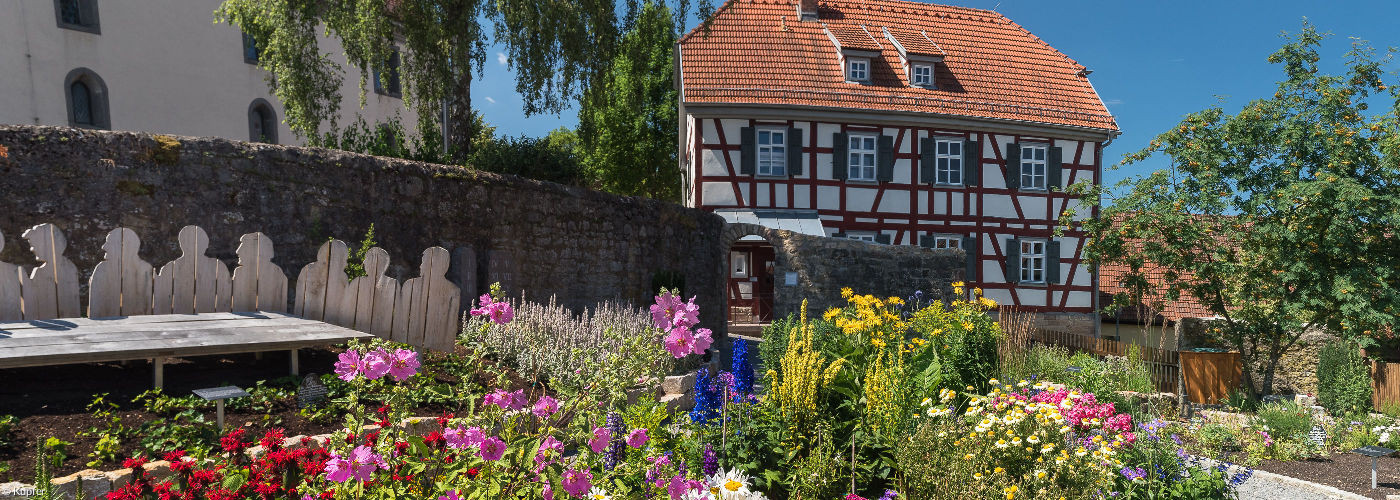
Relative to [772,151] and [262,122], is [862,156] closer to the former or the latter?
[772,151]

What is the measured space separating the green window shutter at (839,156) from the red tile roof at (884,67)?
0.67m

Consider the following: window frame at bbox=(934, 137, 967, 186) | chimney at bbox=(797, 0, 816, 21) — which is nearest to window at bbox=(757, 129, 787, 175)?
window frame at bbox=(934, 137, 967, 186)

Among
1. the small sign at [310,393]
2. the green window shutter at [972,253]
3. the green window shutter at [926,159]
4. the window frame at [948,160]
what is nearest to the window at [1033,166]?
the window frame at [948,160]

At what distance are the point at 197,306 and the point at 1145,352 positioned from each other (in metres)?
12.0

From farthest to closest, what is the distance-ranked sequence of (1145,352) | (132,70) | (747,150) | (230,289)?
(747,150) < (132,70) < (1145,352) < (230,289)

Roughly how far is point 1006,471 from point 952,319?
4446 mm

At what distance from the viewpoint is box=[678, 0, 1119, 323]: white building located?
15727 mm

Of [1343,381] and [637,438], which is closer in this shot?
[637,438]

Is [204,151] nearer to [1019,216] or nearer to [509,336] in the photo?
[509,336]

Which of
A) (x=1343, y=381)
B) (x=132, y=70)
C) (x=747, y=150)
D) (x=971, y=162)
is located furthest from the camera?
(x=971, y=162)

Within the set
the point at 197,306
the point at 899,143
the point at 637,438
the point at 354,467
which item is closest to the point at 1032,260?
the point at 899,143

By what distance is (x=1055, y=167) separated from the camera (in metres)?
16.8

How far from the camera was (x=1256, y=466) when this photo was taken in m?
6.64

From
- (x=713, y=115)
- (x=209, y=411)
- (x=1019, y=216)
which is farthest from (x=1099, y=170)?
(x=209, y=411)
